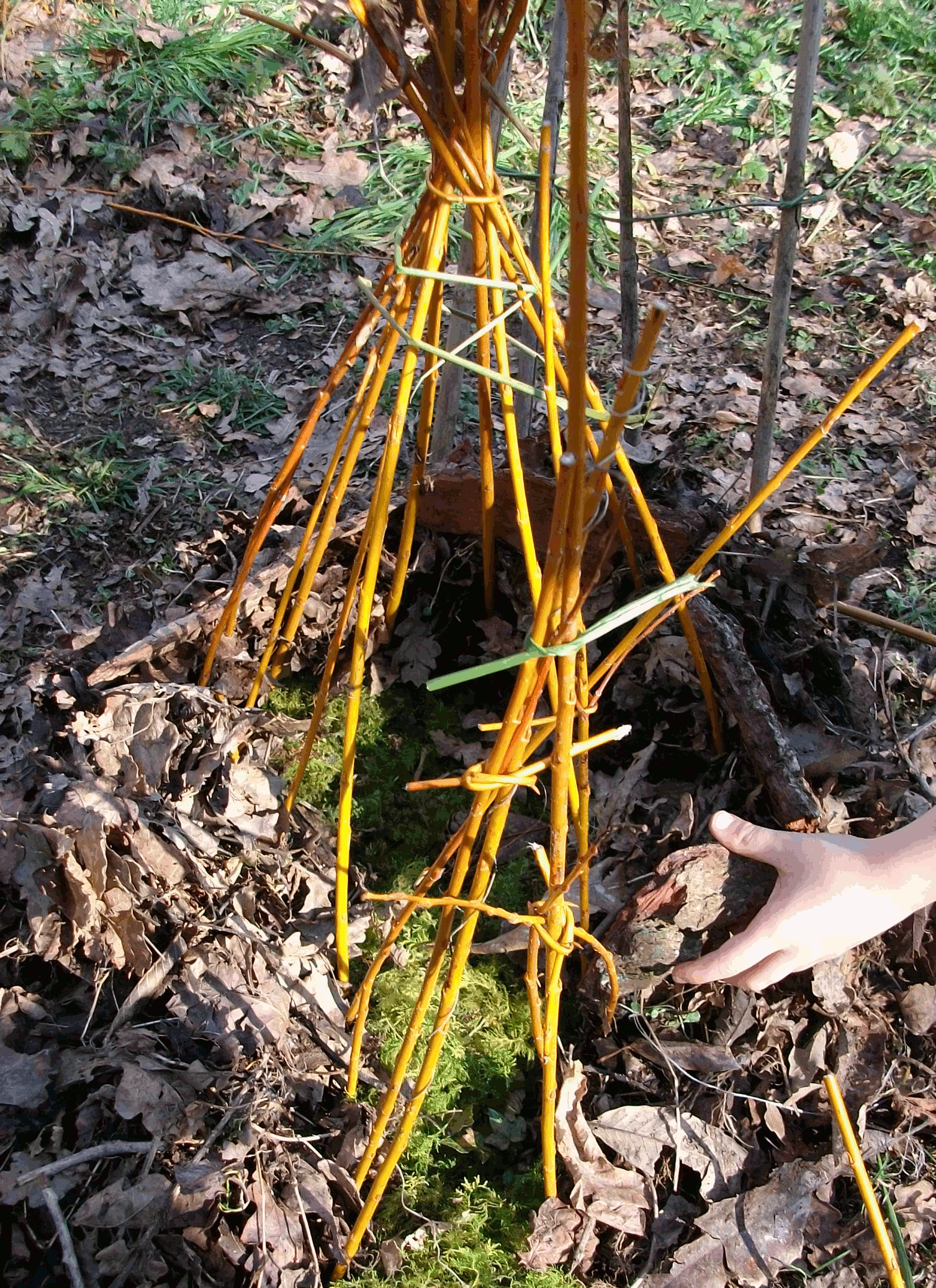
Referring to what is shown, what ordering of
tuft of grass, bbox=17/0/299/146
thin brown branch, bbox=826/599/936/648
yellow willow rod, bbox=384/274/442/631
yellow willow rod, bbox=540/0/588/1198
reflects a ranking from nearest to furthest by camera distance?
yellow willow rod, bbox=540/0/588/1198, yellow willow rod, bbox=384/274/442/631, thin brown branch, bbox=826/599/936/648, tuft of grass, bbox=17/0/299/146

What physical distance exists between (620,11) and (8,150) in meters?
3.57

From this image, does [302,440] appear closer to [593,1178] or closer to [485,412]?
[485,412]

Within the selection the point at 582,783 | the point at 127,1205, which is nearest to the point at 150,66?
the point at 582,783

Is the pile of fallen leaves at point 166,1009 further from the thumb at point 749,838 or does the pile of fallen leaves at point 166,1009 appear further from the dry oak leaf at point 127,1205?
the thumb at point 749,838

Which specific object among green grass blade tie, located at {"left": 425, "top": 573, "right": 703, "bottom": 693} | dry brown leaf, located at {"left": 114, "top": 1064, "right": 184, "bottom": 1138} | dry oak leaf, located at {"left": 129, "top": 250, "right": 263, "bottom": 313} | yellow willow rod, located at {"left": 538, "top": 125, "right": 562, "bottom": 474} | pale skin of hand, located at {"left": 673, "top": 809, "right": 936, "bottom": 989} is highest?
dry oak leaf, located at {"left": 129, "top": 250, "right": 263, "bottom": 313}

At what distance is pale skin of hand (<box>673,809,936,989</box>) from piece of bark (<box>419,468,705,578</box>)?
71 cm

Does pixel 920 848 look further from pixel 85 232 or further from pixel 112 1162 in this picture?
pixel 85 232

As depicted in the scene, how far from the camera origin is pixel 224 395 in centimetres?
361

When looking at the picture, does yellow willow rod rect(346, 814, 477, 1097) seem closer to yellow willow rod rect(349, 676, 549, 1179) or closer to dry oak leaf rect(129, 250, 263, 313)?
yellow willow rod rect(349, 676, 549, 1179)

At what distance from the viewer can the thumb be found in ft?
5.58

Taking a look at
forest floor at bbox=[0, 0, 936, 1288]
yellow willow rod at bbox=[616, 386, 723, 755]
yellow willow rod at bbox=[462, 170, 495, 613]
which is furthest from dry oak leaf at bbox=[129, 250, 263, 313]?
yellow willow rod at bbox=[616, 386, 723, 755]

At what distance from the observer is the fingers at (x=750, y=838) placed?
1.70 meters

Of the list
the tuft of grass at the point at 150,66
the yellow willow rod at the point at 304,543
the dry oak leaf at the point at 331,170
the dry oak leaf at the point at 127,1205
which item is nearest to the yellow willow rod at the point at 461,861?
the dry oak leaf at the point at 127,1205

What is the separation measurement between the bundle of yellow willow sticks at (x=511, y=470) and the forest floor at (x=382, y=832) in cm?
16
